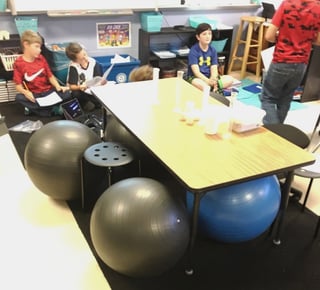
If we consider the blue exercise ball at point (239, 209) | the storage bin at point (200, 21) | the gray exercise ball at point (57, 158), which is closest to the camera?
the blue exercise ball at point (239, 209)

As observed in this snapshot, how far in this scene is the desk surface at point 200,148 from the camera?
1.69 metres

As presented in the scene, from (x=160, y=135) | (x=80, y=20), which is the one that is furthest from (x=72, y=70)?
(x=160, y=135)

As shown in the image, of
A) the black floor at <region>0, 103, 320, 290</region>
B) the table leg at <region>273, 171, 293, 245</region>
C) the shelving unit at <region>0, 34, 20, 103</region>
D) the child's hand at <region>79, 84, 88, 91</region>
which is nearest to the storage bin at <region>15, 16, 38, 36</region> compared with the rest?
the shelving unit at <region>0, 34, 20, 103</region>

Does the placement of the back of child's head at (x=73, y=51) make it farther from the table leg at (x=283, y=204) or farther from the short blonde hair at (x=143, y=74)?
the table leg at (x=283, y=204)

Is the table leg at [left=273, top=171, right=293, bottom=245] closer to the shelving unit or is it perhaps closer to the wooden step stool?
the shelving unit

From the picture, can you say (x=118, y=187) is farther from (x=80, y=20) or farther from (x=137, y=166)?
(x=80, y=20)

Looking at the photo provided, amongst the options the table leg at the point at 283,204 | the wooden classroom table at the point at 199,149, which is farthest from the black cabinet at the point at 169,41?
the table leg at the point at 283,204

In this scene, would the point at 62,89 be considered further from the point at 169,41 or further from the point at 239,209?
the point at 239,209

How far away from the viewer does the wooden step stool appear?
478 cm

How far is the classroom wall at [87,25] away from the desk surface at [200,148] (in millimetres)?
2145

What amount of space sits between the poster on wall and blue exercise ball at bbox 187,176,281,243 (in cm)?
Result: 307

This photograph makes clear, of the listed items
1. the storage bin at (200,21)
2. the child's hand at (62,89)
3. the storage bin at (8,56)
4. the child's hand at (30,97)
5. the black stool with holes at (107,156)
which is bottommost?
the child's hand at (30,97)

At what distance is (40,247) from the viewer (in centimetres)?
208

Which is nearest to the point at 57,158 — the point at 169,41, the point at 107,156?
the point at 107,156
